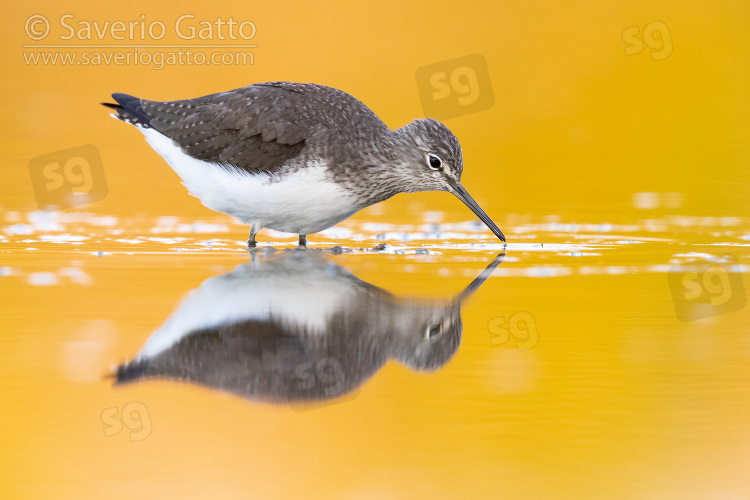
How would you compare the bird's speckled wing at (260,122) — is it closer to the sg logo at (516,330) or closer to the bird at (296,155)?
the bird at (296,155)

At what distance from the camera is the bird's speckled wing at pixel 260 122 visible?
9.76m

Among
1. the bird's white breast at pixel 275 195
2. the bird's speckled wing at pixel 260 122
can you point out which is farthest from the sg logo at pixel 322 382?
the bird's speckled wing at pixel 260 122

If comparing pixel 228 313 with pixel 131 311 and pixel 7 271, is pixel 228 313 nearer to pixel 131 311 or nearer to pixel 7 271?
pixel 131 311

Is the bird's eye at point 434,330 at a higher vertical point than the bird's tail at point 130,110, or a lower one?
lower

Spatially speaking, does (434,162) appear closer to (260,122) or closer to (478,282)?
(260,122)

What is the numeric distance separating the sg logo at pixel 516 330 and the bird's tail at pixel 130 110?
17.7ft

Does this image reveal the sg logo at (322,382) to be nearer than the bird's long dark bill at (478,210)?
Yes

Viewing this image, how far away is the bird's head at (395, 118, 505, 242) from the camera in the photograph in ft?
33.3

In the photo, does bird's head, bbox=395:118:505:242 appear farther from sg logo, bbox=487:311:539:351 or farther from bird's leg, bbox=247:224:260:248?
sg logo, bbox=487:311:539:351

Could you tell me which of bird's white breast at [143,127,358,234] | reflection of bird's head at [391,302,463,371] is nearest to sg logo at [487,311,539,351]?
reflection of bird's head at [391,302,463,371]

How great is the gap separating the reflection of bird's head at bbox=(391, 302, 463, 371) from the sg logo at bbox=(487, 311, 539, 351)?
0.69ft

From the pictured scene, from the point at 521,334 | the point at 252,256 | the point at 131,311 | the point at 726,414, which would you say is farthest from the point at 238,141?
the point at 726,414

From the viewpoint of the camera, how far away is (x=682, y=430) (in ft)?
15.0

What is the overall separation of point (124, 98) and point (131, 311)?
481 cm
